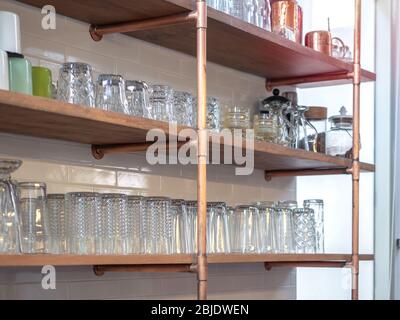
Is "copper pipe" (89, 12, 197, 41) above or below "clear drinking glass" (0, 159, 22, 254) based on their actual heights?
above

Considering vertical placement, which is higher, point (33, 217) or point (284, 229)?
point (33, 217)

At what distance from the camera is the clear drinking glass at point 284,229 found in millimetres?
3000

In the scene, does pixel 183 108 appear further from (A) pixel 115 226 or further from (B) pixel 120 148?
(A) pixel 115 226

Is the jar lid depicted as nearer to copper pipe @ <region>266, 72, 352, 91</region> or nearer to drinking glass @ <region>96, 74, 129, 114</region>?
copper pipe @ <region>266, 72, 352, 91</region>

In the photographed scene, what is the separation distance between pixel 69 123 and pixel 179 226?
0.60m

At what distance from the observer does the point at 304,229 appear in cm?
312

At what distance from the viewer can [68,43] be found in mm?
2463

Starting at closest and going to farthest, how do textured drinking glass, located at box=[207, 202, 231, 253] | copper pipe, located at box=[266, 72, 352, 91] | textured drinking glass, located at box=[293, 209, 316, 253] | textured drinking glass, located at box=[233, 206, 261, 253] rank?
textured drinking glass, located at box=[207, 202, 231, 253], textured drinking glass, located at box=[233, 206, 261, 253], textured drinking glass, located at box=[293, 209, 316, 253], copper pipe, located at box=[266, 72, 352, 91]

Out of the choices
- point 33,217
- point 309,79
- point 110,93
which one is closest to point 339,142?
point 309,79

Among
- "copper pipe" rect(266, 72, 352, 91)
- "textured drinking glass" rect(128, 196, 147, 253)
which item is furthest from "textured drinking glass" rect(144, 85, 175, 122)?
"copper pipe" rect(266, 72, 352, 91)

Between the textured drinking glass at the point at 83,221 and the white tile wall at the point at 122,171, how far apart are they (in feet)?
0.66

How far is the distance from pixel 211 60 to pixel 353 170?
2.53 feet

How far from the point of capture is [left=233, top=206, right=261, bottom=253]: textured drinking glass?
2.83m

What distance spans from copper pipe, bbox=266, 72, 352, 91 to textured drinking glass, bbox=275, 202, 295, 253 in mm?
678
